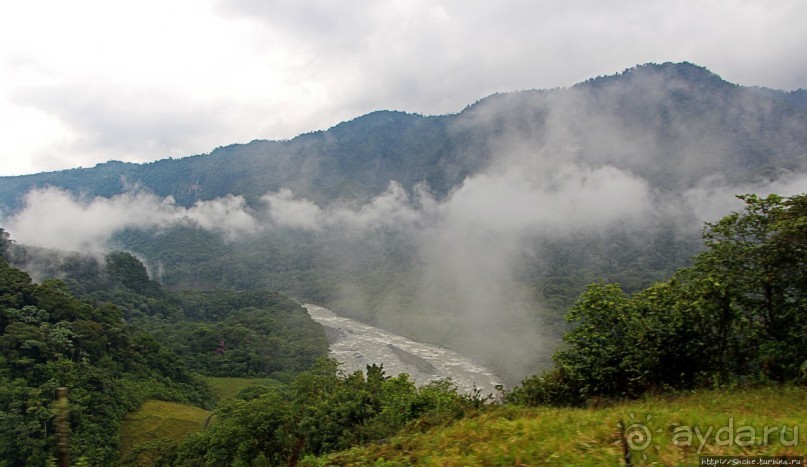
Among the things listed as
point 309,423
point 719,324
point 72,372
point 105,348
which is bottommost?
point 72,372

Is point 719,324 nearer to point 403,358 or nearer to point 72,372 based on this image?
point 72,372

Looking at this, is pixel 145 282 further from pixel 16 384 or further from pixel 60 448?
pixel 60 448

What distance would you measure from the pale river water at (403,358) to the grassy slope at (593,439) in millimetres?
61036

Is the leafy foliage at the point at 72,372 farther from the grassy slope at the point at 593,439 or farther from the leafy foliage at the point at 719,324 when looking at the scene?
the leafy foliage at the point at 719,324

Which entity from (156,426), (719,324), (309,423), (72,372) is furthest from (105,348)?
(719,324)

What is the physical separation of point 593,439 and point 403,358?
87.8 metres

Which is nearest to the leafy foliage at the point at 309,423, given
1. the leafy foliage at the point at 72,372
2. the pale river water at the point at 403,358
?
the leafy foliage at the point at 72,372

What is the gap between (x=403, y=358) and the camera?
9269 centimetres

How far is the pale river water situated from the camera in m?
80.2

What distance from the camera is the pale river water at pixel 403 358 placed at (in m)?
80.2

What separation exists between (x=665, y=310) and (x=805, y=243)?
14.3 ft

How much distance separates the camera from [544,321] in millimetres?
103938

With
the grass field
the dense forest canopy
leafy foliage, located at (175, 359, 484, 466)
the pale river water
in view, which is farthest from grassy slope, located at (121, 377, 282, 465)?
the pale river water

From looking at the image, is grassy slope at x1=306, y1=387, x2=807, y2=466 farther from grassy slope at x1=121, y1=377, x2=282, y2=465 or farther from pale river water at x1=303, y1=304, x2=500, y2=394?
pale river water at x1=303, y1=304, x2=500, y2=394
